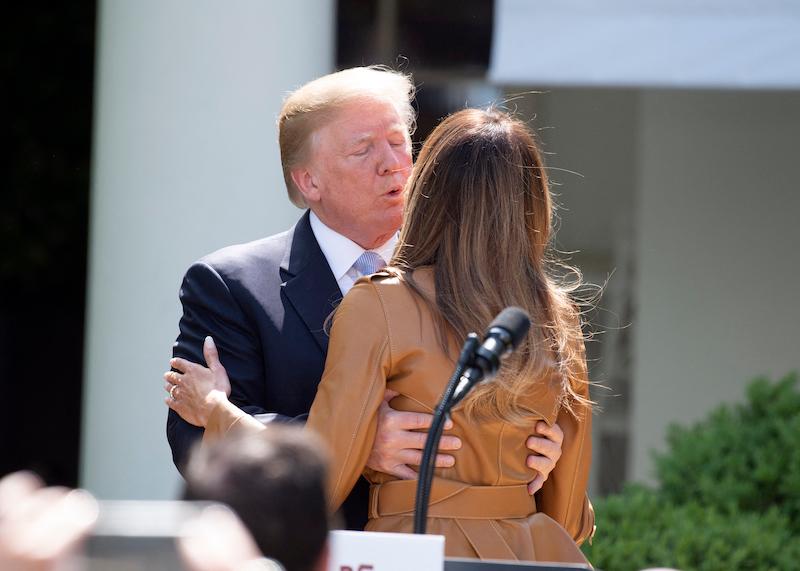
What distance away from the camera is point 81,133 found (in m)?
7.81

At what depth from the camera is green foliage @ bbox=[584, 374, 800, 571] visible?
15.4 ft

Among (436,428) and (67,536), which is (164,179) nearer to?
(436,428)

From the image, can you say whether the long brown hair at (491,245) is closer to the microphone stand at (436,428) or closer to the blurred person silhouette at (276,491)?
the microphone stand at (436,428)

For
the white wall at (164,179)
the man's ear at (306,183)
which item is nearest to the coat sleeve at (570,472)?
the man's ear at (306,183)

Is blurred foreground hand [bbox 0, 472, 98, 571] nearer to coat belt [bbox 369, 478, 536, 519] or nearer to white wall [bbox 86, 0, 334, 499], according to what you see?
coat belt [bbox 369, 478, 536, 519]

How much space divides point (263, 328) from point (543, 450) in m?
0.71

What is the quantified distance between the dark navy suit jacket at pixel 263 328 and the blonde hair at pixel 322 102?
330 millimetres

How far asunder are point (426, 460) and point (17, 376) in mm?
6369

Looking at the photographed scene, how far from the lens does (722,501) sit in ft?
16.7

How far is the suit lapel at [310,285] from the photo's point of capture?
306 centimetres

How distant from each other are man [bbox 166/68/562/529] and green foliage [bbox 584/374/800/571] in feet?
6.58

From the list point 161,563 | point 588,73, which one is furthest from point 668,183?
point 161,563

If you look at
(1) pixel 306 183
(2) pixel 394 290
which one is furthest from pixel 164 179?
(2) pixel 394 290

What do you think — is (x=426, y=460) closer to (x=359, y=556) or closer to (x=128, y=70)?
(x=359, y=556)
